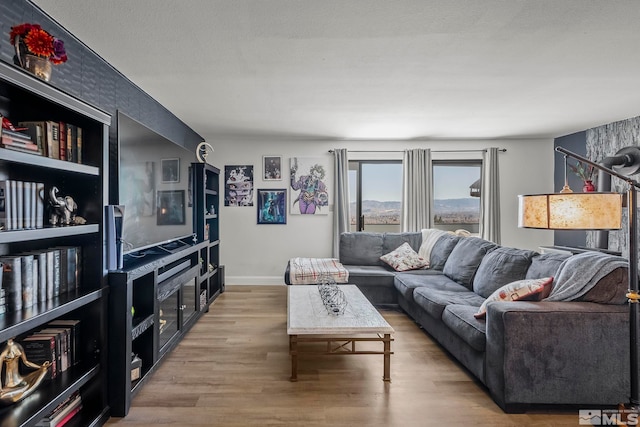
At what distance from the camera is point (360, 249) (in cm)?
467

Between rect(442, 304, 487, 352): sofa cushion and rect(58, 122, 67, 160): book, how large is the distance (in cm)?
269

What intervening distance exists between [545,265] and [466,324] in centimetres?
82

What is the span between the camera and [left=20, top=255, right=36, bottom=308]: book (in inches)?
59.2

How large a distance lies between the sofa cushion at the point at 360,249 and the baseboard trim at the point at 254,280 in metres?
1.27

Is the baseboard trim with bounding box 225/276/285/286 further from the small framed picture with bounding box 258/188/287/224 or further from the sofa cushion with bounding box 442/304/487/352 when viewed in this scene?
the sofa cushion with bounding box 442/304/487/352

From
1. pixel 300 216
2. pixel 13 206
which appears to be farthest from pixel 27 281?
pixel 300 216

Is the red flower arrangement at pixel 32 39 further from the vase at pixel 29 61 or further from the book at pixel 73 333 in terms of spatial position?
the book at pixel 73 333

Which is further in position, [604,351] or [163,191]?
[163,191]

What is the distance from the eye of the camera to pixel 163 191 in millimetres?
2979

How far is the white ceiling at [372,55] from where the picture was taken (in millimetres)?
1844

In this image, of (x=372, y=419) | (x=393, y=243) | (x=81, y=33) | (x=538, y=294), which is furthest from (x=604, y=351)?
(x=81, y=33)

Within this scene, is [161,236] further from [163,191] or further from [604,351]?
[604,351]

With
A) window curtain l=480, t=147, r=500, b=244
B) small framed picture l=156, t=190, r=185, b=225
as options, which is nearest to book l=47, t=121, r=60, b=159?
small framed picture l=156, t=190, r=185, b=225

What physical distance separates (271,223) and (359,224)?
1443 mm
